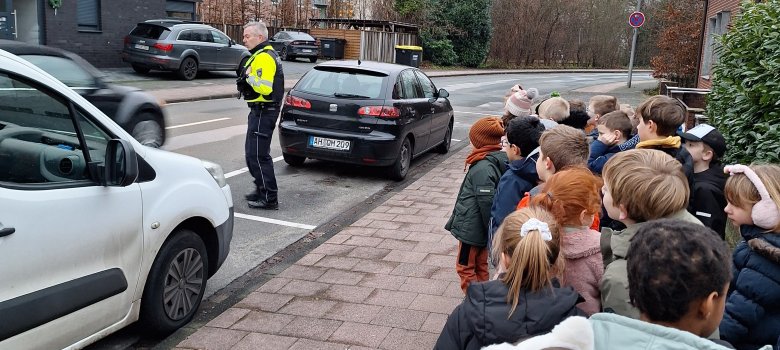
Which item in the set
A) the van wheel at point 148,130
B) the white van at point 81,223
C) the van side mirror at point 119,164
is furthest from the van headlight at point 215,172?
the van wheel at point 148,130

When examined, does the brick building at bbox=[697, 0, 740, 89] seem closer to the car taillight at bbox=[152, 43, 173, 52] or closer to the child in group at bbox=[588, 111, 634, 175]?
the child in group at bbox=[588, 111, 634, 175]

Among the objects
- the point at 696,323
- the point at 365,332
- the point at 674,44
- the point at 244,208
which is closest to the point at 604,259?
the point at 696,323

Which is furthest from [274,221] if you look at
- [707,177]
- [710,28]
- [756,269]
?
[710,28]

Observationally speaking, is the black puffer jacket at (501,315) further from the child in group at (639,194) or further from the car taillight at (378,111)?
the car taillight at (378,111)

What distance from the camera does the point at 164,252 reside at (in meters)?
4.26

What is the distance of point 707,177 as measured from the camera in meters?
4.23

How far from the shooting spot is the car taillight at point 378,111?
9109 millimetres

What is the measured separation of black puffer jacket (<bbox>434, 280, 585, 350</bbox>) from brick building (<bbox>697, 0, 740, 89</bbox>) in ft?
50.3

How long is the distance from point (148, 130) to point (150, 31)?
42.8ft

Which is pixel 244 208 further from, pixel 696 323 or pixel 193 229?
pixel 696 323

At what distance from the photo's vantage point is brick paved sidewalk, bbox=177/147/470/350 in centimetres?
445

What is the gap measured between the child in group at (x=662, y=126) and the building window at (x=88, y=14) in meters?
21.4

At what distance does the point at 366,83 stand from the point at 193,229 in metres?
5.12

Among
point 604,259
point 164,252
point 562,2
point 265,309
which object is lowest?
point 265,309
